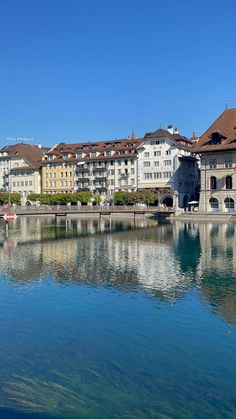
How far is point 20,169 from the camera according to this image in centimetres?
13425

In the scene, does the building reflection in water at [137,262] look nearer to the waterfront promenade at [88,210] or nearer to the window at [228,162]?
the waterfront promenade at [88,210]

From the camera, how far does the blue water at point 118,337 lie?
48.7ft

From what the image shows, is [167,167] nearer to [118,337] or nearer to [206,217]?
[206,217]

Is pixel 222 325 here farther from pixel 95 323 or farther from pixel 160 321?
pixel 95 323

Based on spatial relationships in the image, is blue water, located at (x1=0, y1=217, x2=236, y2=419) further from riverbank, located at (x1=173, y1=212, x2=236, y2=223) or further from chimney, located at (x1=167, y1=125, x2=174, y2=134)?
chimney, located at (x1=167, y1=125, x2=174, y2=134)

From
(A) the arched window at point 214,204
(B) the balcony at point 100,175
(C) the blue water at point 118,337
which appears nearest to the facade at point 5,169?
(B) the balcony at point 100,175

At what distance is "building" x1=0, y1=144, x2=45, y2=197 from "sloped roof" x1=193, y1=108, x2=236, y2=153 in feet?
181

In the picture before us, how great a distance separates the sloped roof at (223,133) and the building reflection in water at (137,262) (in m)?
32.7

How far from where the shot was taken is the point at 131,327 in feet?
72.3

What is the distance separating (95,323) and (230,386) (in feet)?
28.2

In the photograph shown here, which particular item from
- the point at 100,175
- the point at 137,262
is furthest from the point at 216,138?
the point at 137,262

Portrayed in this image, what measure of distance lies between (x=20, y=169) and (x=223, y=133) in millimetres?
64507

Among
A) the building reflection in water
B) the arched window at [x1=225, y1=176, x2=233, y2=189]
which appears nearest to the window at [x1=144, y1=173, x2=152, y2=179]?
the arched window at [x1=225, y1=176, x2=233, y2=189]

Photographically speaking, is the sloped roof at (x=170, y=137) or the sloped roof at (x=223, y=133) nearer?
the sloped roof at (x=223, y=133)
